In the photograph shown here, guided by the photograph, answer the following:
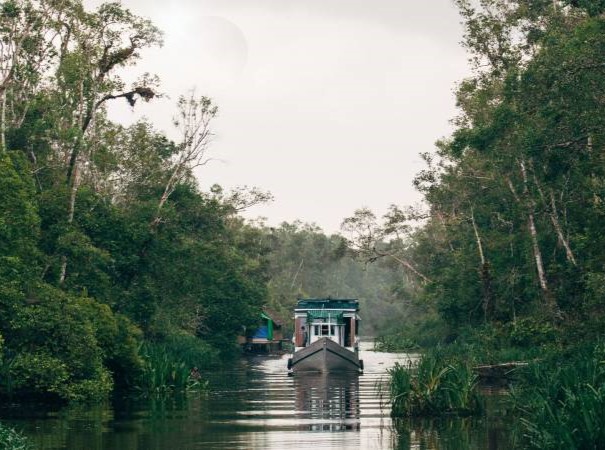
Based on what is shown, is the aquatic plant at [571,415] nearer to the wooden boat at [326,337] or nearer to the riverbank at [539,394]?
the riverbank at [539,394]

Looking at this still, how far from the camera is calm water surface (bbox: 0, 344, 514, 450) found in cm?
2241

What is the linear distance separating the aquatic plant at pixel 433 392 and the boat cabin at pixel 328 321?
25036mm

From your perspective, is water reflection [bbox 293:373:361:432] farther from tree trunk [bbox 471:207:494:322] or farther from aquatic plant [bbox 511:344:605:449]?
tree trunk [bbox 471:207:494:322]

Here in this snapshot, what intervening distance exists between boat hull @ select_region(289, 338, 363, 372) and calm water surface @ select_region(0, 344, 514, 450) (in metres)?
11.7

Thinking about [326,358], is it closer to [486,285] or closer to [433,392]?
[486,285]

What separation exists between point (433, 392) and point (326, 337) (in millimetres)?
24354

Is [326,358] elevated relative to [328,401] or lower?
elevated

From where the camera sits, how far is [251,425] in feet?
87.2

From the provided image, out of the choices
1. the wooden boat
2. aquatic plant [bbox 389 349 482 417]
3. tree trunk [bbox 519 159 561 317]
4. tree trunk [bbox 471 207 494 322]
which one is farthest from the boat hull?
aquatic plant [bbox 389 349 482 417]

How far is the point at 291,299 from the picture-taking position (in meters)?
132

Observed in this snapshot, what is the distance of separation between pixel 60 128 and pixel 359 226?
3551cm

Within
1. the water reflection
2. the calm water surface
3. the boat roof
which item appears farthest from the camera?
the boat roof

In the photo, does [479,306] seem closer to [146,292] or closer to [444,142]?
[444,142]

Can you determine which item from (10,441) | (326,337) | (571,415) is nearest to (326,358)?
(326,337)
